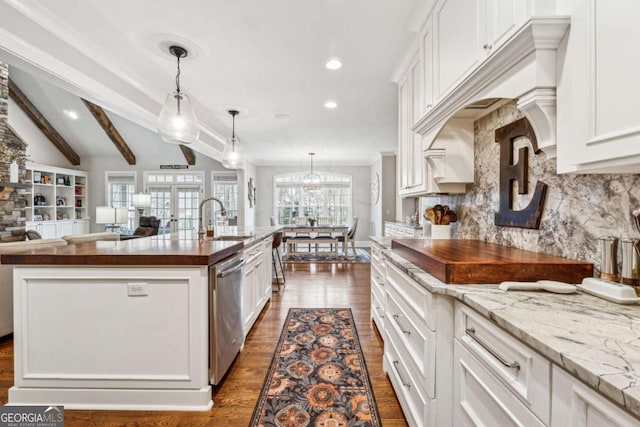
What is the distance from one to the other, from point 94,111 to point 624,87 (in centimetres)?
893

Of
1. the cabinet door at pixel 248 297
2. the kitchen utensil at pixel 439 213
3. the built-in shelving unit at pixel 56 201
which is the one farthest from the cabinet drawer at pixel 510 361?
the built-in shelving unit at pixel 56 201

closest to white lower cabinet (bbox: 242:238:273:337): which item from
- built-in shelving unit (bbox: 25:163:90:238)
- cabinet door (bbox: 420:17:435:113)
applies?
cabinet door (bbox: 420:17:435:113)

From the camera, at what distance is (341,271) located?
5.58m

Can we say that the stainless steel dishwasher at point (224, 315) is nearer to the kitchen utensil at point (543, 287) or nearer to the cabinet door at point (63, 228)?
the kitchen utensil at point (543, 287)

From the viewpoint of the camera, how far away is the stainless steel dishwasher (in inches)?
72.2

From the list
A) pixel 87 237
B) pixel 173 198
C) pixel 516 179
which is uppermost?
pixel 173 198

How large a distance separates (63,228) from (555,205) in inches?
404

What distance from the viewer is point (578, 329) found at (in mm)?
747

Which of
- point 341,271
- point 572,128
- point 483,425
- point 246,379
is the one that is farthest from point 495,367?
point 341,271

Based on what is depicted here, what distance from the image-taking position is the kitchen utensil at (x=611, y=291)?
91cm

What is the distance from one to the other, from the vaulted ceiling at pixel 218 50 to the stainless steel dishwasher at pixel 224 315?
5.86ft

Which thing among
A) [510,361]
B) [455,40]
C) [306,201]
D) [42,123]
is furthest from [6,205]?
[306,201]

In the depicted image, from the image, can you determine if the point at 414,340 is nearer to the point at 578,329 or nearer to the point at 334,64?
the point at 578,329

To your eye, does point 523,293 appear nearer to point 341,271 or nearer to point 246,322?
point 246,322
